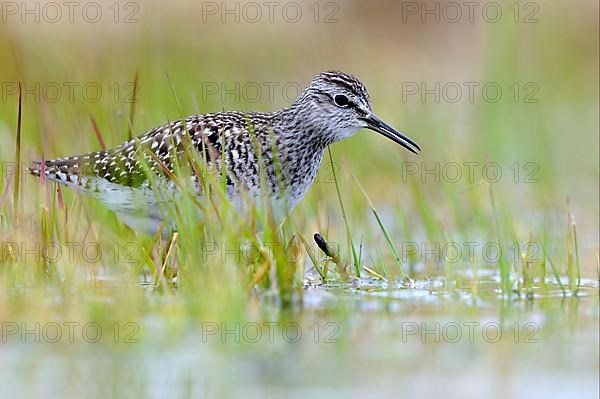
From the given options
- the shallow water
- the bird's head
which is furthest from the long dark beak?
the shallow water

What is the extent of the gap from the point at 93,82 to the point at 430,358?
751 cm

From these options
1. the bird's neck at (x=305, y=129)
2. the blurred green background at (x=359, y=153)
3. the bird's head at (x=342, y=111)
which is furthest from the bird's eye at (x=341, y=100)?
the blurred green background at (x=359, y=153)

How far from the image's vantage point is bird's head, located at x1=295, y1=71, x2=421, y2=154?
332 inches

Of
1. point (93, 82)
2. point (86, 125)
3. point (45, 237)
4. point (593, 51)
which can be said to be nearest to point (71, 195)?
point (86, 125)

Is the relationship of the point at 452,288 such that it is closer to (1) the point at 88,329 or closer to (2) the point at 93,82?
(1) the point at 88,329

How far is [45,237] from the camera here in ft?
23.5

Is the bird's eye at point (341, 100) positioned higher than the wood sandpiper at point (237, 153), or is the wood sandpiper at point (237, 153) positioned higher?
the bird's eye at point (341, 100)

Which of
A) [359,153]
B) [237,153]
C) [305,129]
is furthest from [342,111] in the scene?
[359,153]

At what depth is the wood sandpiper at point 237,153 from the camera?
25.9ft

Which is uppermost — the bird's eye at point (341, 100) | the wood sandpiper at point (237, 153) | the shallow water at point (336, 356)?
the bird's eye at point (341, 100)

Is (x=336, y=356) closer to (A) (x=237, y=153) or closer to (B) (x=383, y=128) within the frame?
(A) (x=237, y=153)

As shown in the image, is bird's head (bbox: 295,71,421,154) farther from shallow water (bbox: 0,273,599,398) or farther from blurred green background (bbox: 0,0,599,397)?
shallow water (bbox: 0,273,599,398)

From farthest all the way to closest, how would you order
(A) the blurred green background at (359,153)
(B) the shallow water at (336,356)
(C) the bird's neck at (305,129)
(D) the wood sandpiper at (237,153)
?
(C) the bird's neck at (305,129) → (D) the wood sandpiper at (237,153) → (A) the blurred green background at (359,153) → (B) the shallow water at (336,356)

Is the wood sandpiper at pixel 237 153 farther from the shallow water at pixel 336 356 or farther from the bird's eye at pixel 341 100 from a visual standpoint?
the shallow water at pixel 336 356
